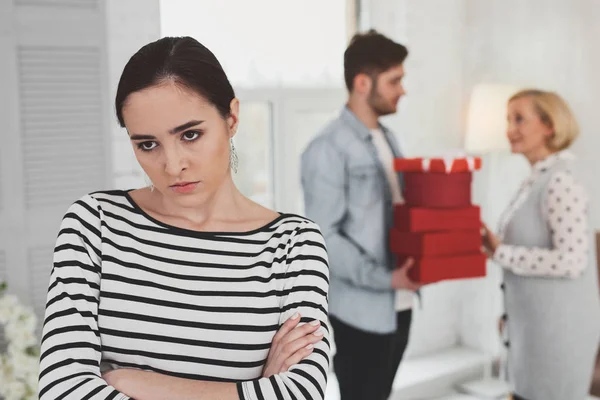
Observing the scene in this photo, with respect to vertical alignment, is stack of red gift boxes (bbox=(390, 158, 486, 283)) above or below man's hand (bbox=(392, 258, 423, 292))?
above

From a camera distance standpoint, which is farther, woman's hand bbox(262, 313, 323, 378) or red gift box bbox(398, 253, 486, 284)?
red gift box bbox(398, 253, 486, 284)

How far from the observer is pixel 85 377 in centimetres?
99

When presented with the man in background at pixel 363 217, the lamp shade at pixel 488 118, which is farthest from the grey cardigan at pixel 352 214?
the lamp shade at pixel 488 118

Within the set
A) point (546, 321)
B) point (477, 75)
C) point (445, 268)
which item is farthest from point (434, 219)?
point (477, 75)

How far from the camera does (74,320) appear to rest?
1.02 meters

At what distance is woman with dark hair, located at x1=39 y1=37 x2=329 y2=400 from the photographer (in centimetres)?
100

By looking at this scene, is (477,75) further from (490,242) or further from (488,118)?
(490,242)

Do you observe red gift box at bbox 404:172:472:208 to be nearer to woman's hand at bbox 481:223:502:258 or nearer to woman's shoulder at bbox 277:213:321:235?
woman's hand at bbox 481:223:502:258

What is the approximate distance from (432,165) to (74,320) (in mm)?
1572

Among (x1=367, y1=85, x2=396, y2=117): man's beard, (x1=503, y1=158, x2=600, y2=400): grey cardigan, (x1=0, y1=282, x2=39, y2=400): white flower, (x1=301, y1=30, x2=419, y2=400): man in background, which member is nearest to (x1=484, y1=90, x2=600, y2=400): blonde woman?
(x1=503, y1=158, x2=600, y2=400): grey cardigan

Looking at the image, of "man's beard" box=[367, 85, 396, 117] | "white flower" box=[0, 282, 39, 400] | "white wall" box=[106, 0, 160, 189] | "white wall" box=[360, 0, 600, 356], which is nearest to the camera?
"white flower" box=[0, 282, 39, 400]

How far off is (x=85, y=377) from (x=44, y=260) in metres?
1.59

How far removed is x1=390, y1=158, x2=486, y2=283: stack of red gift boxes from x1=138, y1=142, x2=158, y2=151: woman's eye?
1439 millimetres

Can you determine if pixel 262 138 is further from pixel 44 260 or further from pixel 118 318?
pixel 118 318
